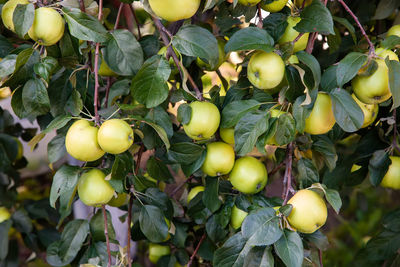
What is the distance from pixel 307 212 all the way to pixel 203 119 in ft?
0.71

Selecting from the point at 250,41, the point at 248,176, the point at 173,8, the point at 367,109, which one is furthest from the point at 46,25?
the point at 367,109

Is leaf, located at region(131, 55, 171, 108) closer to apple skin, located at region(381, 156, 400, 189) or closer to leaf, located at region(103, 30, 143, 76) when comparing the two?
leaf, located at region(103, 30, 143, 76)

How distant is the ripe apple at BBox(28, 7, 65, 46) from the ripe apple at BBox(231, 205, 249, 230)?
45 cm

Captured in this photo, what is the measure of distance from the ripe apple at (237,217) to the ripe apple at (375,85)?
0.31 meters

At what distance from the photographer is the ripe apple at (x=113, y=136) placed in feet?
2.11

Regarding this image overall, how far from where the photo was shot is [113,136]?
25.3 inches

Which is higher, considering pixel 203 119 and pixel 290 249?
pixel 203 119

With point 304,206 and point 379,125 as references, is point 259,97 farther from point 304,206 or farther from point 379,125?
point 379,125

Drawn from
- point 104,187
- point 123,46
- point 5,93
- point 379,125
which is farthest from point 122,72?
point 5,93

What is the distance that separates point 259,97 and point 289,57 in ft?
0.30

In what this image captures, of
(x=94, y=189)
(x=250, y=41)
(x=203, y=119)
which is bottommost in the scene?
(x=94, y=189)

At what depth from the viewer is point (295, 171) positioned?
880 mm

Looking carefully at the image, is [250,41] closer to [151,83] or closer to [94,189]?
→ [151,83]

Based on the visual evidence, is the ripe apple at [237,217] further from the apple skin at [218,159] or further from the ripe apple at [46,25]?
the ripe apple at [46,25]
